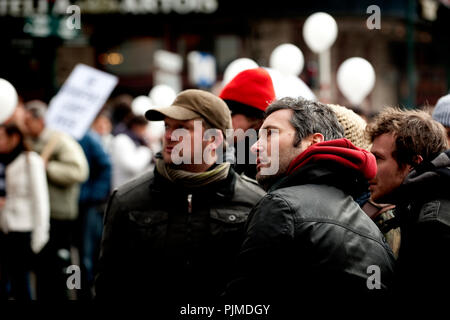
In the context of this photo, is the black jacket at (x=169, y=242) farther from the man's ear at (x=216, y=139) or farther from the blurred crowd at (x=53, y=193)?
the blurred crowd at (x=53, y=193)

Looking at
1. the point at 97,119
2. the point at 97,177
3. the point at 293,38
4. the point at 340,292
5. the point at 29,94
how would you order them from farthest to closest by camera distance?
1. the point at 293,38
2. the point at 29,94
3. the point at 97,119
4. the point at 97,177
5. the point at 340,292

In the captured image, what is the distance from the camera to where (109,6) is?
1661cm

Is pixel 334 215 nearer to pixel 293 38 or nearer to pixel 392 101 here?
pixel 293 38

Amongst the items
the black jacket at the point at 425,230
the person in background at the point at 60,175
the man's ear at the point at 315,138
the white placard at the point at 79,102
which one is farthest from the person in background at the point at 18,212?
the black jacket at the point at 425,230

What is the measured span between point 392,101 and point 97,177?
17.7 metres

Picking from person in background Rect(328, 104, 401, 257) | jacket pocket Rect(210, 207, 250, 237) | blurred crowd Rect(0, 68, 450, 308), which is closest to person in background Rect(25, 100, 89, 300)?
blurred crowd Rect(0, 68, 450, 308)

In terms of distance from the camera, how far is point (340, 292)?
106 inches

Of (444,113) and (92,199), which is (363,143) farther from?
(92,199)

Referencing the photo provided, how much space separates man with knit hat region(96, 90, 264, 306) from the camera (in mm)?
3654

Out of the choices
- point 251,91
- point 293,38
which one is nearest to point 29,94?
point 293,38

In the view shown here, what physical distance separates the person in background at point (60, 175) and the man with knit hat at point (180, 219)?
3.85 m

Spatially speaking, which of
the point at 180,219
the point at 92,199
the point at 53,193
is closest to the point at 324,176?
the point at 180,219

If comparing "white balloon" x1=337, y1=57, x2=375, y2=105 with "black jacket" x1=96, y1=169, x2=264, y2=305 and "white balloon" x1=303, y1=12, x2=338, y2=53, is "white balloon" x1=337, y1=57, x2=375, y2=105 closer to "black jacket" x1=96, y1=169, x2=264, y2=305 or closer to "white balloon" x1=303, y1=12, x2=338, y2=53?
"white balloon" x1=303, y1=12, x2=338, y2=53

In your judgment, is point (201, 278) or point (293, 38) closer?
point (201, 278)
